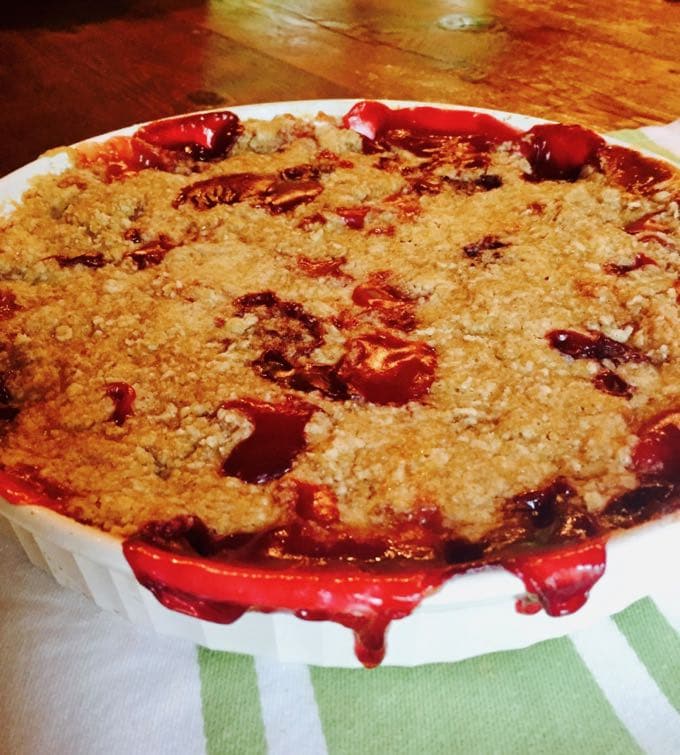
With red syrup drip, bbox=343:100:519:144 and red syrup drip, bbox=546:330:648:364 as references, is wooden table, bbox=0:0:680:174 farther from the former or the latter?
red syrup drip, bbox=546:330:648:364

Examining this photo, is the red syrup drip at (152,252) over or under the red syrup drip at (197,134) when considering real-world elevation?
under

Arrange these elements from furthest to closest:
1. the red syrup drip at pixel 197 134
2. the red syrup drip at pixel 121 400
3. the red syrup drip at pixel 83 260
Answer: the red syrup drip at pixel 197 134 < the red syrup drip at pixel 83 260 < the red syrup drip at pixel 121 400

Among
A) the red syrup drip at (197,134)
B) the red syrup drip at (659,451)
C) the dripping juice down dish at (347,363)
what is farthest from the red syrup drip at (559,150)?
the red syrup drip at (659,451)

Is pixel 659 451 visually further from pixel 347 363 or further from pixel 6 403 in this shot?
pixel 6 403

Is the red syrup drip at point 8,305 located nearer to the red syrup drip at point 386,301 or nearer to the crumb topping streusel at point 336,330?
the crumb topping streusel at point 336,330

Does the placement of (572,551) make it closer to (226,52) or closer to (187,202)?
(187,202)

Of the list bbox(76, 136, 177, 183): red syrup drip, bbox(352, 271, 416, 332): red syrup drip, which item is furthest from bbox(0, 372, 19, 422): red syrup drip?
bbox(76, 136, 177, 183): red syrup drip

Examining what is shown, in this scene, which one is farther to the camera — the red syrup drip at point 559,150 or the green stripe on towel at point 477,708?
the red syrup drip at point 559,150
